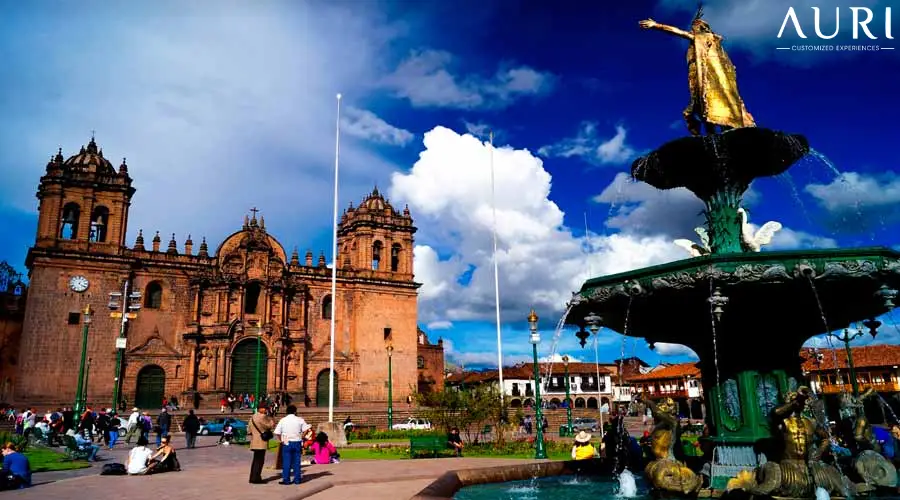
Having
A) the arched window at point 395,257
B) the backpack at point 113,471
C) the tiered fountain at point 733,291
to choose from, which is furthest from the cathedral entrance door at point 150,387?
the tiered fountain at point 733,291

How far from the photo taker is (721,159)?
7.53m

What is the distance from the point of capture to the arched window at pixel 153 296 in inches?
Result: 1348

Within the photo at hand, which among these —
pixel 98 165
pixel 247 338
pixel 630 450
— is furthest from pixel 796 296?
pixel 98 165

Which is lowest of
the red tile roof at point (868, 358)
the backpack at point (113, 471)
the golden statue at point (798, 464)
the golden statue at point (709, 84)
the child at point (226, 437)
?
the child at point (226, 437)

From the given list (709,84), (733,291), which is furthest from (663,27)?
(733,291)

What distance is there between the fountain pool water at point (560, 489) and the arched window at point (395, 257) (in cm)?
3410

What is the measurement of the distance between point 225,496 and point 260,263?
100ft

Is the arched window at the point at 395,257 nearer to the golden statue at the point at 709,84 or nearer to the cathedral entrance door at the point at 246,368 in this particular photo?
the cathedral entrance door at the point at 246,368

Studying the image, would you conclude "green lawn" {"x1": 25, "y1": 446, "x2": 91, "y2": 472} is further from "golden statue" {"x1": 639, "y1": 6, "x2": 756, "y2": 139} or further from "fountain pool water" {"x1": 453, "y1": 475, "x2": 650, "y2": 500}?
"golden statue" {"x1": 639, "y1": 6, "x2": 756, "y2": 139}

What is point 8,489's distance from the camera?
9.02 meters

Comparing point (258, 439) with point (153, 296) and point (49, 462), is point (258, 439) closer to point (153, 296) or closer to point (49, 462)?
point (49, 462)

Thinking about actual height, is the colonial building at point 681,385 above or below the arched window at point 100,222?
below

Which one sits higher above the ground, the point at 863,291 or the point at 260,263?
the point at 260,263

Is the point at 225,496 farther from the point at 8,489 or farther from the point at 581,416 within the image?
the point at 581,416
